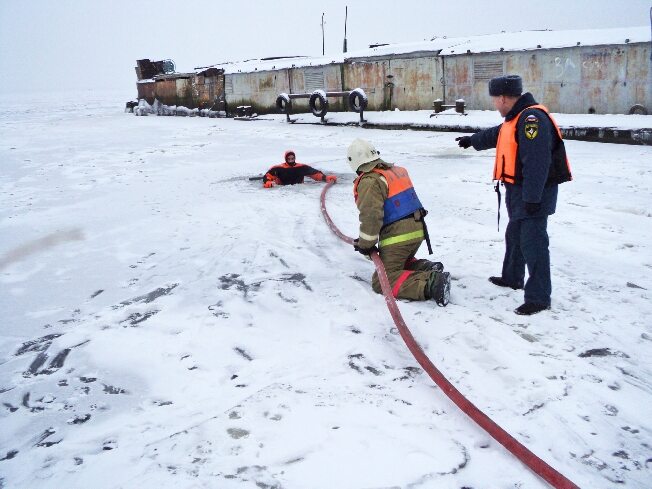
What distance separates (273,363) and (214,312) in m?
0.99

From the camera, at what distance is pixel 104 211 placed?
738cm

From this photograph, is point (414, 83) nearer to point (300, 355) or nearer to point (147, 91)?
point (300, 355)

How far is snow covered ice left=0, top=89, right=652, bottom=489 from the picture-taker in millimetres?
2461

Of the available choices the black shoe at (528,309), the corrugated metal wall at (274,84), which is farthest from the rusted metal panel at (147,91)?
the black shoe at (528,309)

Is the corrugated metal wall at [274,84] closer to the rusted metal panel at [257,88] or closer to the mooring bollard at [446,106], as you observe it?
the rusted metal panel at [257,88]

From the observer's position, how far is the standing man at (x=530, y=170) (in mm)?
3479

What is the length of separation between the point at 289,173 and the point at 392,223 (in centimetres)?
476

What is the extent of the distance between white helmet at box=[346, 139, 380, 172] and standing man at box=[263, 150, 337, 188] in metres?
4.49

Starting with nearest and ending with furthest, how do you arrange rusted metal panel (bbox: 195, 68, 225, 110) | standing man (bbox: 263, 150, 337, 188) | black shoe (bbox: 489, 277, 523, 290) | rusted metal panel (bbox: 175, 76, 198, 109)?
black shoe (bbox: 489, 277, 523, 290) → standing man (bbox: 263, 150, 337, 188) → rusted metal panel (bbox: 195, 68, 225, 110) → rusted metal panel (bbox: 175, 76, 198, 109)

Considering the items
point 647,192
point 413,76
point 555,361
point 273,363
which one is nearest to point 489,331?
point 555,361

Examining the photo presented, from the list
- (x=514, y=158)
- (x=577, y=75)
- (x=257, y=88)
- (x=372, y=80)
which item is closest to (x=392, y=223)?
(x=514, y=158)

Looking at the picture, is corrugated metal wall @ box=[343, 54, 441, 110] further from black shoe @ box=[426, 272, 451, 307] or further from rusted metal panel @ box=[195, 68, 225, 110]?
black shoe @ box=[426, 272, 451, 307]

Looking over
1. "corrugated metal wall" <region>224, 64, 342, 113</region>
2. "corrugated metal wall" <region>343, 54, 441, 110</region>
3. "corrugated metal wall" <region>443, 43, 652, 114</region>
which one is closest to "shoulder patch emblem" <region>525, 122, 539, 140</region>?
"corrugated metal wall" <region>443, 43, 652, 114</region>

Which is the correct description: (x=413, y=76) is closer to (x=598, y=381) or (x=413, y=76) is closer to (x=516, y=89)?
(x=516, y=89)
